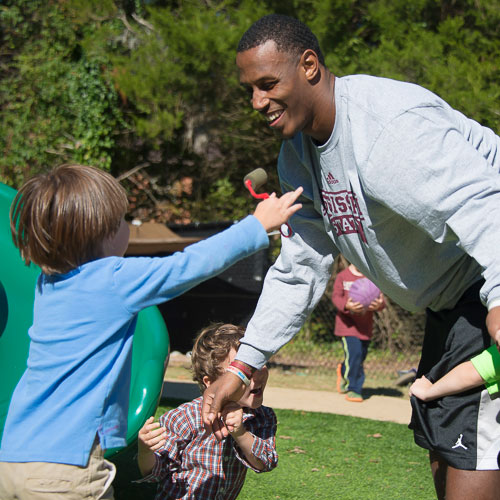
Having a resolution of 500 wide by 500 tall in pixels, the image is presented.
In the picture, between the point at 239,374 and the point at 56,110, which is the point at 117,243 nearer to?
Result: the point at 239,374

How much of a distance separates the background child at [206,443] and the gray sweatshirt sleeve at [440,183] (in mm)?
1041

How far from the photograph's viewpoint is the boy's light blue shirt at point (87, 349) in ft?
6.37

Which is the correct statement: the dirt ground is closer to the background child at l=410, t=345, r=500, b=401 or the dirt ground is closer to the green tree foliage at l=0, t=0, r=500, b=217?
the green tree foliage at l=0, t=0, r=500, b=217

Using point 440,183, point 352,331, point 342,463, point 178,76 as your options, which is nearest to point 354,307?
point 352,331

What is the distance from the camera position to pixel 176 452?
2852 mm

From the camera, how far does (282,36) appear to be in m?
2.20

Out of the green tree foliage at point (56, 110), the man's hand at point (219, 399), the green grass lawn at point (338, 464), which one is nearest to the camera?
the man's hand at point (219, 399)

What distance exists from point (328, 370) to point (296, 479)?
4881 mm

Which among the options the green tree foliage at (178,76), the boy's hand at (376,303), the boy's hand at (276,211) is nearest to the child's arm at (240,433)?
the boy's hand at (276,211)

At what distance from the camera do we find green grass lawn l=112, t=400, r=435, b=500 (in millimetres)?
4070

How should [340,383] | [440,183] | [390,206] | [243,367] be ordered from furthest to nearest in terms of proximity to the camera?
[340,383], [243,367], [390,206], [440,183]

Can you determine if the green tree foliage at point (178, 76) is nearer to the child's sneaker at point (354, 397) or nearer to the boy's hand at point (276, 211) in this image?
the child's sneaker at point (354, 397)

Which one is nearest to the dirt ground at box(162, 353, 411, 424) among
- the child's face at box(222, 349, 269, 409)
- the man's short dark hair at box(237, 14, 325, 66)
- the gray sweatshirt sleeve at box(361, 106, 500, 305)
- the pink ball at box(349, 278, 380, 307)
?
the pink ball at box(349, 278, 380, 307)

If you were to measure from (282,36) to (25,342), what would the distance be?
2.20 m
